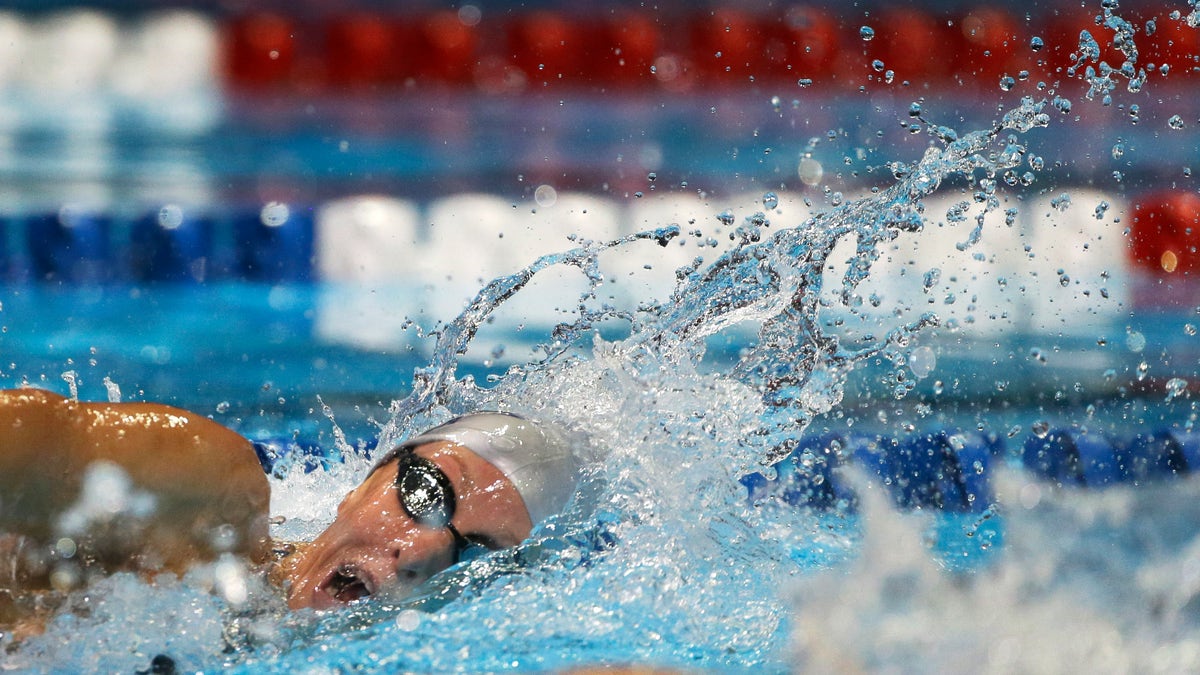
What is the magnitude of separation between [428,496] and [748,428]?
68 centimetres

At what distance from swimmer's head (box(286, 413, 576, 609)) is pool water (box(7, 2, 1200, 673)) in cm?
4

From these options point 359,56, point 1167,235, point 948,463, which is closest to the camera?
point 948,463

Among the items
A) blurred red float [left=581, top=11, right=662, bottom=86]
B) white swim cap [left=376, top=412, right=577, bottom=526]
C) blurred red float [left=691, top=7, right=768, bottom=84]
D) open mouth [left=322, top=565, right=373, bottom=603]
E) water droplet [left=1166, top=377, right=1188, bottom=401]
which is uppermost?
blurred red float [left=691, top=7, right=768, bottom=84]

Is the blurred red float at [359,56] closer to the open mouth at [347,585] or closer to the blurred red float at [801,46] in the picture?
the blurred red float at [801,46]

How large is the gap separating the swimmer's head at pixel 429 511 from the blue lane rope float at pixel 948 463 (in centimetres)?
100

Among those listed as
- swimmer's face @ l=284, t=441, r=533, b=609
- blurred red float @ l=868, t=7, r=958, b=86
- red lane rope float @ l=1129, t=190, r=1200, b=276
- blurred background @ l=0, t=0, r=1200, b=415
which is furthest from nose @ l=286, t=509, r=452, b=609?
blurred red float @ l=868, t=7, r=958, b=86

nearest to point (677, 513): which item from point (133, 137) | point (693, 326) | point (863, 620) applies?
point (693, 326)

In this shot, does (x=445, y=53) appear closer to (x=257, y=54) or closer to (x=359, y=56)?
(x=359, y=56)

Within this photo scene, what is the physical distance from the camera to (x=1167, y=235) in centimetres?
461

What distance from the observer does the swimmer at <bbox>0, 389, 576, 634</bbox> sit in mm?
1147

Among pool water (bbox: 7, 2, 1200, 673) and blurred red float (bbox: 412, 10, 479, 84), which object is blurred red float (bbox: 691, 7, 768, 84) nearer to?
pool water (bbox: 7, 2, 1200, 673)

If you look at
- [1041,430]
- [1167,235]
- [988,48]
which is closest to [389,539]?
[1041,430]

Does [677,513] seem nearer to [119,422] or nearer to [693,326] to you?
[693,326]

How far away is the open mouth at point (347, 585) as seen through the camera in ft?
4.57
